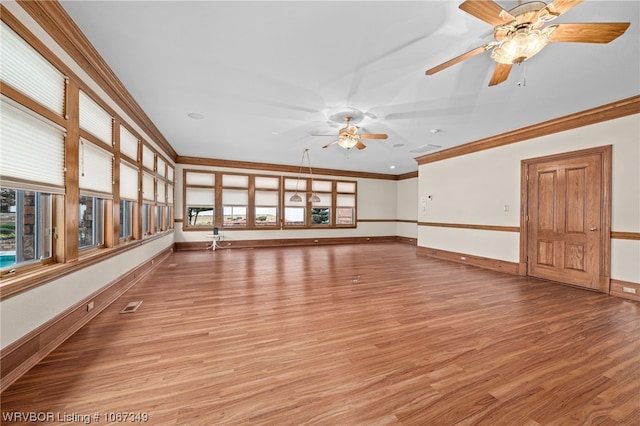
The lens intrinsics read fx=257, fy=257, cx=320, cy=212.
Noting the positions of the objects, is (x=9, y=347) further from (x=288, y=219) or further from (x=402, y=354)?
(x=288, y=219)

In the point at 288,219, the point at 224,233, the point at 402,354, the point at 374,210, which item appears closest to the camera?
the point at 402,354

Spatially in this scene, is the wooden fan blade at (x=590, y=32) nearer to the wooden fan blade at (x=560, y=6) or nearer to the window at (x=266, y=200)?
the wooden fan blade at (x=560, y=6)

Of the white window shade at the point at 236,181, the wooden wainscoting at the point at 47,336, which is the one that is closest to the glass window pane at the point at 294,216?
the white window shade at the point at 236,181

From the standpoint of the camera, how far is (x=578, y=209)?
449 centimetres

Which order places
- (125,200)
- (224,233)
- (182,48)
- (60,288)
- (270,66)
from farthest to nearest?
(224,233)
(125,200)
(270,66)
(182,48)
(60,288)

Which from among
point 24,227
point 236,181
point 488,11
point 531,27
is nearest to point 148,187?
point 24,227

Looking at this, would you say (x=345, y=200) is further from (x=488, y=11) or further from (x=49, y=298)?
(x=49, y=298)

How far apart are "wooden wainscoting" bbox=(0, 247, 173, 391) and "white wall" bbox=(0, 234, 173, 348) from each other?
0.05 metres

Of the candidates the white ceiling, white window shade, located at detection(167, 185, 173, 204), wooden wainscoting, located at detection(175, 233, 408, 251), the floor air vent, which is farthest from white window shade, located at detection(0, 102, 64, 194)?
wooden wainscoting, located at detection(175, 233, 408, 251)

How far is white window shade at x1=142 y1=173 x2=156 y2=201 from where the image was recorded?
5.01 m

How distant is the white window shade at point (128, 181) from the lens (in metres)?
3.97

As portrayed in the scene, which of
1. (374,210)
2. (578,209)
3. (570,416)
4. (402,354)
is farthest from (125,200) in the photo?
(374,210)

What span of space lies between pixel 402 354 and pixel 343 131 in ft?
12.0

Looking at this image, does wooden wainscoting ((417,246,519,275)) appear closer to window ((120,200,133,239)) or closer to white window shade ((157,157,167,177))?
window ((120,200,133,239))
